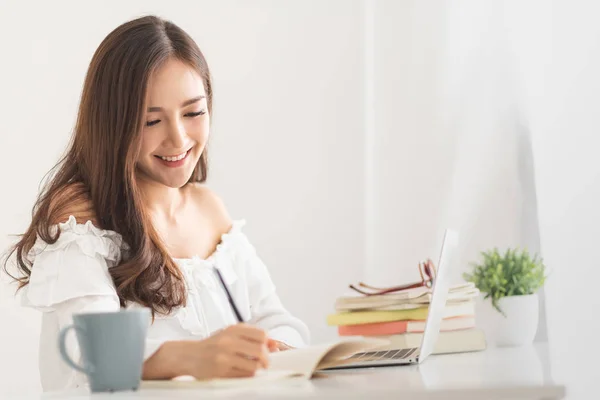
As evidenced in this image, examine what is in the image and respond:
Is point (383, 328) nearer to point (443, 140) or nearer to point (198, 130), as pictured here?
point (198, 130)

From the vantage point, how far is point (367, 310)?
1305 mm

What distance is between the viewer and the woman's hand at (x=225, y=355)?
2.84 ft

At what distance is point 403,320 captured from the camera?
49.9 inches

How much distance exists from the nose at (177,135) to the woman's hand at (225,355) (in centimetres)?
63

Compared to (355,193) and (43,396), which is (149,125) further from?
(355,193)

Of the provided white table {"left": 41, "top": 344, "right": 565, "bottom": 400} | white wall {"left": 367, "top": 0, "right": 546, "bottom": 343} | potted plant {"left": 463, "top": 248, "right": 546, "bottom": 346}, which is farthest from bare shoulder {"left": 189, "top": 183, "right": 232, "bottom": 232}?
white table {"left": 41, "top": 344, "right": 565, "bottom": 400}

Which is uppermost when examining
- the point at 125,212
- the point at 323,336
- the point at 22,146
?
the point at 22,146

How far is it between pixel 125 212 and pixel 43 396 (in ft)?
2.17

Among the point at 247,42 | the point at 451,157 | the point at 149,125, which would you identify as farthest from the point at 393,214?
the point at 149,125

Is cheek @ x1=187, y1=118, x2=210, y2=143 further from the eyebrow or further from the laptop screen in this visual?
Answer: the laptop screen

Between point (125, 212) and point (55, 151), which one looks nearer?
point (125, 212)

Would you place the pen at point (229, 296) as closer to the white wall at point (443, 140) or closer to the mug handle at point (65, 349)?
the white wall at point (443, 140)

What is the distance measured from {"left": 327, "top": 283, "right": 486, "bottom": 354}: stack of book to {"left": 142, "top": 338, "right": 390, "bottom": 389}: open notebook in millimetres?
311

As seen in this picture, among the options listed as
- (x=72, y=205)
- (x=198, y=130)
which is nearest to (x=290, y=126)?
(x=198, y=130)
